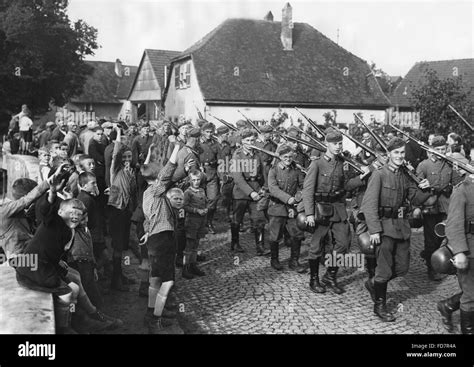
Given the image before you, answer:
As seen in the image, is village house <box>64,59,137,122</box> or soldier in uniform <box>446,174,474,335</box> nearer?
soldier in uniform <box>446,174,474,335</box>

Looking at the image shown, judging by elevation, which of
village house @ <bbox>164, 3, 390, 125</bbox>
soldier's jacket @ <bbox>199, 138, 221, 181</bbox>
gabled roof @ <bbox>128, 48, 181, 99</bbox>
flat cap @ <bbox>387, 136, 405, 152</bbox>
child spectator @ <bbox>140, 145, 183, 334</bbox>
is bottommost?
child spectator @ <bbox>140, 145, 183, 334</bbox>

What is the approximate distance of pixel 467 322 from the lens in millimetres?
5723

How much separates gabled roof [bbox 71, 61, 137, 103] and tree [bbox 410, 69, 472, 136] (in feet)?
146

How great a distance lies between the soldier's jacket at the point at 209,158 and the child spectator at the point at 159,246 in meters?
5.26

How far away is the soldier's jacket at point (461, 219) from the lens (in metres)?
5.68

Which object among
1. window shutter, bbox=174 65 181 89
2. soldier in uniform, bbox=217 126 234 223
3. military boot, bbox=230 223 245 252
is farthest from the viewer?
window shutter, bbox=174 65 181 89

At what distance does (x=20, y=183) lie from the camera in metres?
5.86

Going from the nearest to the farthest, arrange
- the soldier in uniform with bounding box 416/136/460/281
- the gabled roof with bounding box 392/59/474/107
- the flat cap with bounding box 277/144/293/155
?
the soldier in uniform with bounding box 416/136/460/281 < the flat cap with bounding box 277/144/293/155 < the gabled roof with bounding box 392/59/474/107

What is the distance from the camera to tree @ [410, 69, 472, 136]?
18.1m

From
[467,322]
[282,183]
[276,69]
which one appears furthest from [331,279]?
[276,69]

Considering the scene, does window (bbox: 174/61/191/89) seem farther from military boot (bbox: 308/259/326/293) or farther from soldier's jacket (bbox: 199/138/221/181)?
military boot (bbox: 308/259/326/293)

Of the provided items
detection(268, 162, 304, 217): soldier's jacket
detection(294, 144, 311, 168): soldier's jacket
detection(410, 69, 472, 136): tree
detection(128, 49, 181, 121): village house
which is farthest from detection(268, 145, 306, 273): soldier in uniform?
detection(128, 49, 181, 121): village house

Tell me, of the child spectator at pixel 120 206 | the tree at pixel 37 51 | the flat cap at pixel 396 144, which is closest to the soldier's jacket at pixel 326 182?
the flat cap at pixel 396 144

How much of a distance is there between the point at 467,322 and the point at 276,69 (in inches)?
1079
